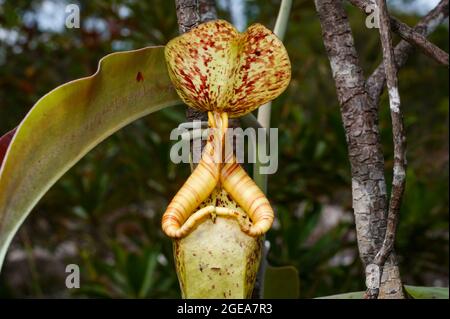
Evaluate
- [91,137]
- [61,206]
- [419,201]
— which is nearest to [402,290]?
[91,137]

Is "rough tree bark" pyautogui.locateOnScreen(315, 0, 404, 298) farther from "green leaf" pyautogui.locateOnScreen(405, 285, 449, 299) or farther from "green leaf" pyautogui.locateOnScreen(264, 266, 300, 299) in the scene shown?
"green leaf" pyautogui.locateOnScreen(264, 266, 300, 299)

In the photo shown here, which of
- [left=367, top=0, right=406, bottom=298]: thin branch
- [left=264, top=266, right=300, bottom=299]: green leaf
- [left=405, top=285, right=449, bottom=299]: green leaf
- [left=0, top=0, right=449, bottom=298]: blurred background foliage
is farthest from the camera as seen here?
[left=0, top=0, right=449, bottom=298]: blurred background foliage

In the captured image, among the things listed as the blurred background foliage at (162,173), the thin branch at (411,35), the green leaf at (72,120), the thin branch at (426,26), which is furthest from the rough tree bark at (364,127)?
the blurred background foliage at (162,173)

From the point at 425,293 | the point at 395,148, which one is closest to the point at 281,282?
the point at 425,293

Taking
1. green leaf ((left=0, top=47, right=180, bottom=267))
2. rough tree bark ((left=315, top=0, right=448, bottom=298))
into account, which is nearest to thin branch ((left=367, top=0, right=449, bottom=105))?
rough tree bark ((left=315, top=0, right=448, bottom=298))

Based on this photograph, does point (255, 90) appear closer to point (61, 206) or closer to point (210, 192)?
point (210, 192)

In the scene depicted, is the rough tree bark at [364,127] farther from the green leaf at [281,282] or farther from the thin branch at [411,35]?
the green leaf at [281,282]
